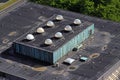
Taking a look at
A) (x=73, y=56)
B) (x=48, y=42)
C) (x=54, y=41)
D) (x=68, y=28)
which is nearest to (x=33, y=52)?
(x=48, y=42)

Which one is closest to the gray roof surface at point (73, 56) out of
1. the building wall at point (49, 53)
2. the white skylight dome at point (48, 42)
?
the building wall at point (49, 53)

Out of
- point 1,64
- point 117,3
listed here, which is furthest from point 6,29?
point 117,3

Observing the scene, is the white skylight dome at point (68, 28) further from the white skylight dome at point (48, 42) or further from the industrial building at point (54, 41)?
the white skylight dome at point (48, 42)

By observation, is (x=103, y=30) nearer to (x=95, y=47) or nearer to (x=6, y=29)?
(x=95, y=47)

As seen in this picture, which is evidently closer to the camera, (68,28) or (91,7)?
(68,28)

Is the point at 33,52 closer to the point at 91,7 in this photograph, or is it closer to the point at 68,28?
the point at 68,28

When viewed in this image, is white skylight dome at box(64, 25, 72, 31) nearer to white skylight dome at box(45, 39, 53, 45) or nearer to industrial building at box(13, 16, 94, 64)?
industrial building at box(13, 16, 94, 64)
